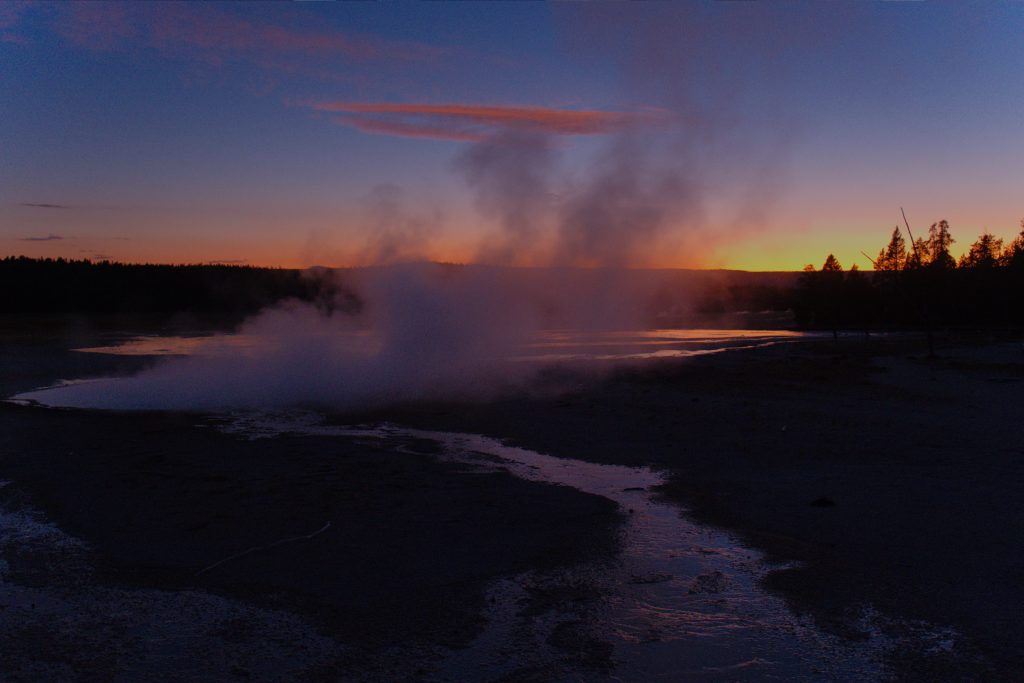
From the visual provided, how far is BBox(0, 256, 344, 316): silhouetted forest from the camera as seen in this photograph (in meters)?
77.0

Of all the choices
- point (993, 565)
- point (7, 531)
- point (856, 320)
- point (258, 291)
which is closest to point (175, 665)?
point (7, 531)

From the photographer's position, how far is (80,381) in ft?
78.6

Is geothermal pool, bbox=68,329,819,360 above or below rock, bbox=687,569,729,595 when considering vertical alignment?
above

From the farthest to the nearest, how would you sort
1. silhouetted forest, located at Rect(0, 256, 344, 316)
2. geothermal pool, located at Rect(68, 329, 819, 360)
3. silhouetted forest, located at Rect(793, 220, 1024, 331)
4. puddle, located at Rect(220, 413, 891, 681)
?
silhouetted forest, located at Rect(0, 256, 344, 316)
silhouetted forest, located at Rect(793, 220, 1024, 331)
geothermal pool, located at Rect(68, 329, 819, 360)
puddle, located at Rect(220, 413, 891, 681)

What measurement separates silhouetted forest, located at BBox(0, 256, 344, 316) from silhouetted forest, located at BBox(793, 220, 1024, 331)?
143 feet

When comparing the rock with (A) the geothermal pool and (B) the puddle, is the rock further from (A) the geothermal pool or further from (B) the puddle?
(A) the geothermal pool

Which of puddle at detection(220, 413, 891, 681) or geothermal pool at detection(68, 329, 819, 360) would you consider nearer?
puddle at detection(220, 413, 891, 681)

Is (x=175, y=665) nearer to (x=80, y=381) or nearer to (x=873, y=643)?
(x=873, y=643)

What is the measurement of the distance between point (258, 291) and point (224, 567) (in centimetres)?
9185

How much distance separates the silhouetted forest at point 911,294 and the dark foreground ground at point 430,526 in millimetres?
50841

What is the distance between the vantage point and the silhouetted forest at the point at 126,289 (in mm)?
77000

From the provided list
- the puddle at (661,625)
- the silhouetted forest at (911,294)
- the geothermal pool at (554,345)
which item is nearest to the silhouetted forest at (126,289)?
the geothermal pool at (554,345)

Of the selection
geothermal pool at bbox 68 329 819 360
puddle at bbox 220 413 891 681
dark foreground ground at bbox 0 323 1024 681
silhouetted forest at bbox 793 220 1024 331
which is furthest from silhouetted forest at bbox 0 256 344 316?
puddle at bbox 220 413 891 681

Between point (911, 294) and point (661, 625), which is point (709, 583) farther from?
point (911, 294)
